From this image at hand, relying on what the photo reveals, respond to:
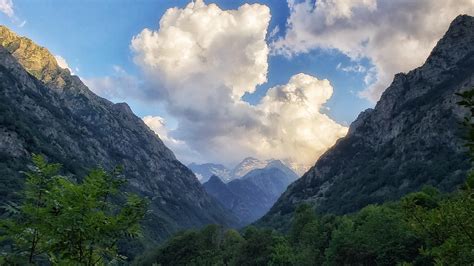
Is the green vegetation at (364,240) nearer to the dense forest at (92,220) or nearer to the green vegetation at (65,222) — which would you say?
the dense forest at (92,220)

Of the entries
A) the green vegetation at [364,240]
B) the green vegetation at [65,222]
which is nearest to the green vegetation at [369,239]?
the green vegetation at [364,240]

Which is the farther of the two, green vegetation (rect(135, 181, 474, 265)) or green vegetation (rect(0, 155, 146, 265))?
green vegetation (rect(135, 181, 474, 265))

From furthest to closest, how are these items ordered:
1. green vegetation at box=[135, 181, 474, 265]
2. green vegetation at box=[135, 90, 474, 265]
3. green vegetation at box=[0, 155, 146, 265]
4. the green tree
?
the green tree, green vegetation at box=[135, 181, 474, 265], green vegetation at box=[135, 90, 474, 265], green vegetation at box=[0, 155, 146, 265]

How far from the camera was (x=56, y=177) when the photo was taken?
12.0m

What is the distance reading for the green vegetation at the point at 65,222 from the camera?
1101cm

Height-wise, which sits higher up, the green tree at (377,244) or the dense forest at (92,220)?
the dense forest at (92,220)

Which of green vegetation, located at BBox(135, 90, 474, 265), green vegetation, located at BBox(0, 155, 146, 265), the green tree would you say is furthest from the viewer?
the green tree

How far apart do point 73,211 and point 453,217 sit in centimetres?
1309

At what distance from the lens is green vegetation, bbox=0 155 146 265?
11.0 meters

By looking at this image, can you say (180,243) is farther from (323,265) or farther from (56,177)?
(56,177)

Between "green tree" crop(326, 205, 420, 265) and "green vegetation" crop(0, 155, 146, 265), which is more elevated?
"green vegetation" crop(0, 155, 146, 265)

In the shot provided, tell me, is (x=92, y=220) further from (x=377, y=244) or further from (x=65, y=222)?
(x=377, y=244)

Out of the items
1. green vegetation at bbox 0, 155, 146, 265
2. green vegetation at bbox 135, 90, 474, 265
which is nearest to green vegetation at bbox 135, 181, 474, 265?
green vegetation at bbox 135, 90, 474, 265

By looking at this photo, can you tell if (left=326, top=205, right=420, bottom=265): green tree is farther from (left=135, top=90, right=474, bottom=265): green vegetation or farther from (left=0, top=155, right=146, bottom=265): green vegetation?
(left=0, top=155, right=146, bottom=265): green vegetation
